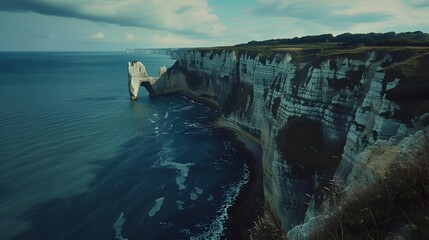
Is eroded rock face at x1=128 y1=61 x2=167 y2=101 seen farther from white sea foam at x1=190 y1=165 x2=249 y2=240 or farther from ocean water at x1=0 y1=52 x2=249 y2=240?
white sea foam at x1=190 y1=165 x2=249 y2=240

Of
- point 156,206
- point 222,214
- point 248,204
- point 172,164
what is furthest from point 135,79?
point 222,214

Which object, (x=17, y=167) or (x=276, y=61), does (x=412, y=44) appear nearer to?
(x=276, y=61)

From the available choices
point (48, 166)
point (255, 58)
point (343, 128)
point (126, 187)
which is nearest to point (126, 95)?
point (255, 58)

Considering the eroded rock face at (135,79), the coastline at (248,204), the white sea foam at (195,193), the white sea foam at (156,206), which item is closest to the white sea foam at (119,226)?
the white sea foam at (156,206)

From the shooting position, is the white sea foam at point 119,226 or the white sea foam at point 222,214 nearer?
the white sea foam at point 119,226

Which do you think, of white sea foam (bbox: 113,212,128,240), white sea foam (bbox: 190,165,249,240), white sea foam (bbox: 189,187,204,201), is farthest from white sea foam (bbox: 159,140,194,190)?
white sea foam (bbox: 113,212,128,240)

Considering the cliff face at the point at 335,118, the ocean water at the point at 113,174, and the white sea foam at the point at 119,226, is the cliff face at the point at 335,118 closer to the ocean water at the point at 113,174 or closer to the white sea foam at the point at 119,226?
the ocean water at the point at 113,174

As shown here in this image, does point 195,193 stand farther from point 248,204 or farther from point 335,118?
point 335,118
